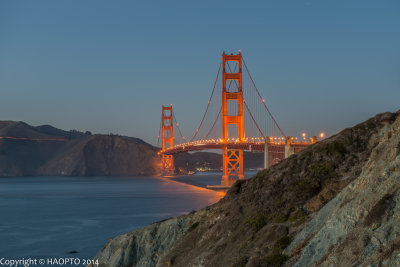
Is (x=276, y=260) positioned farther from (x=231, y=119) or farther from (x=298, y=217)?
(x=231, y=119)

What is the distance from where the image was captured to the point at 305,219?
40.2 feet

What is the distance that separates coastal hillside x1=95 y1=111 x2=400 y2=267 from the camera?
7961 millimetres

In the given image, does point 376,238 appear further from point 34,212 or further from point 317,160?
point 34,212

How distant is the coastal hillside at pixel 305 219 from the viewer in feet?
26.1

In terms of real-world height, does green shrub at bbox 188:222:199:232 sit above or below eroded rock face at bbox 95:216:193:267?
above

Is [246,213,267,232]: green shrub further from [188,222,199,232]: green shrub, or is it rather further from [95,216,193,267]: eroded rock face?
[95,216,193,267]: eroded rock face

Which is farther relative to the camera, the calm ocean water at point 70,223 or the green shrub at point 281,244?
the calm ocean water at point 70,223

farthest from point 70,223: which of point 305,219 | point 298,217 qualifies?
point 305,219

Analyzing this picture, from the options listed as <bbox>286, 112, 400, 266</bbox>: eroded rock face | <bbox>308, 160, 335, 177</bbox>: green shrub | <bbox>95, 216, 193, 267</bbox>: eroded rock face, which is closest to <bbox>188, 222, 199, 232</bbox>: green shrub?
<bbox>95, 216, 193, 267</bbox>: eroded rock face


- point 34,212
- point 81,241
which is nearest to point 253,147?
point 34,212

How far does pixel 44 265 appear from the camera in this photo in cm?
2759

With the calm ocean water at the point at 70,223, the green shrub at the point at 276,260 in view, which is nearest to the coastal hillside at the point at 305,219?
the green shrub at the point at 276,260

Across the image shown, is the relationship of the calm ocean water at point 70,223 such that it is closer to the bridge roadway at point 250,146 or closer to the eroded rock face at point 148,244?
the bridge roadway at point 250,146
